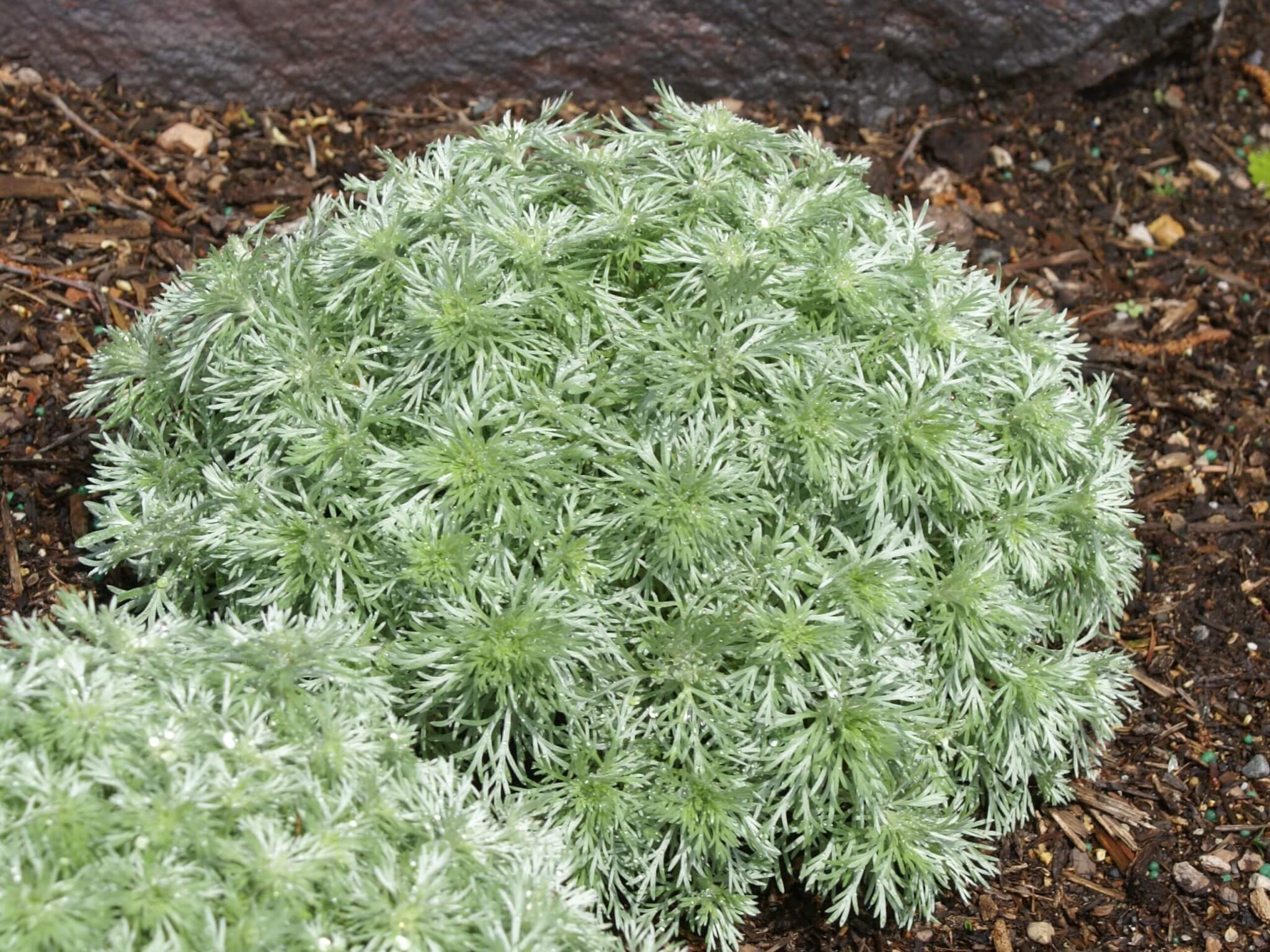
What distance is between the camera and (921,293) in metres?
3.72

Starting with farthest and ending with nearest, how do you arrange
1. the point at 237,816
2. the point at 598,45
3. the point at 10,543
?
the point at 598,45 → the point at 10,543 → the point at 237,816

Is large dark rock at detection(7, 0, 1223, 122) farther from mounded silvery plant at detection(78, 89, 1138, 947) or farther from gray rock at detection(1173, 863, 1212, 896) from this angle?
gray rock at detection(1173, 863, 1212, 896)

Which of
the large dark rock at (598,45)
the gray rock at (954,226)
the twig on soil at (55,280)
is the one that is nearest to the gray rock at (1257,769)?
the gray rock at (954,226)

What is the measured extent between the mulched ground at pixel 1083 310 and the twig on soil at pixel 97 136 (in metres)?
0.01

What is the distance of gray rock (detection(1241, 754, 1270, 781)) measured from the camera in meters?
4.16

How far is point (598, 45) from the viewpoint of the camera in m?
5.92

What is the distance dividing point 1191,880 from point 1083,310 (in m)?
2.58

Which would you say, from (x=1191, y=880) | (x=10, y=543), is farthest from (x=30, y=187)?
(x=1191, y=880)

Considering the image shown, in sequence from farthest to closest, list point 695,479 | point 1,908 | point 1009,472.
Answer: point 1009,472 → point 695,479 → point 1,908

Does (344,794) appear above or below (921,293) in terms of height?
below

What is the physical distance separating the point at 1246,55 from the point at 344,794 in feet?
20.6

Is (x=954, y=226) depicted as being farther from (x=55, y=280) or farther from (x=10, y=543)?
(x=10, y=543)

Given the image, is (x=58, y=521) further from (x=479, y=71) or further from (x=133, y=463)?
(x=479, y=71)

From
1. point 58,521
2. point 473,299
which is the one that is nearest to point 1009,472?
point 473,299
